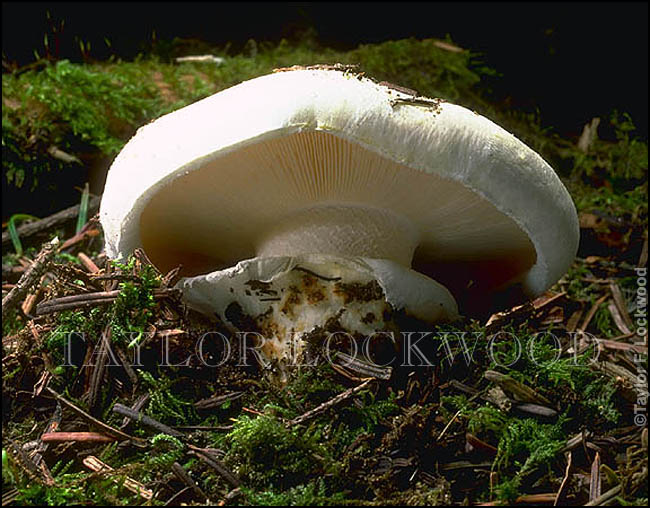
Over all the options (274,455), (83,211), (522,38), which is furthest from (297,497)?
(522,38)

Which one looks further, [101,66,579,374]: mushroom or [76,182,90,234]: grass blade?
[76,182,90,234]: grass blade

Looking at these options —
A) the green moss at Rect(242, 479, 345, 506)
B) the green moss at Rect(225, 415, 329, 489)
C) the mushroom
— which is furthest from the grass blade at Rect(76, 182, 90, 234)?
the green moss at Rect(242, 479, 345, 506)

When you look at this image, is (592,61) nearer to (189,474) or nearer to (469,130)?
(469,130)

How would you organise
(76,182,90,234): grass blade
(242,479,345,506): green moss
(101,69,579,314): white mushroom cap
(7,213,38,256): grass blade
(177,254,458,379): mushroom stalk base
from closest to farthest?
1. (242,479,345,506): green moss
2. (101,69,579,314): white mushroom cap
3. (177,254,458,379): mushroom stalk base
4. (7,213,38,256): grass blade
5. (76,182,90,234): grass blade

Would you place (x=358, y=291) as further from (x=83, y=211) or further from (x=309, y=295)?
(x=83, y=211)

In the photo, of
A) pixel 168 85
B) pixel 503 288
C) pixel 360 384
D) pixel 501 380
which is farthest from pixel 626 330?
pixel 168 85

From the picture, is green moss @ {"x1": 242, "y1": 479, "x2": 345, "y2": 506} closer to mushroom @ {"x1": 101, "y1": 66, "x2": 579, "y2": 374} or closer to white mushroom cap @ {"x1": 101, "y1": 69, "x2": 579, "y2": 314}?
mushroom @ {"x1": 101, "y1": 66, "x2": 579, "y2": 374}

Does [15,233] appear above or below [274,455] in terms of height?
below
